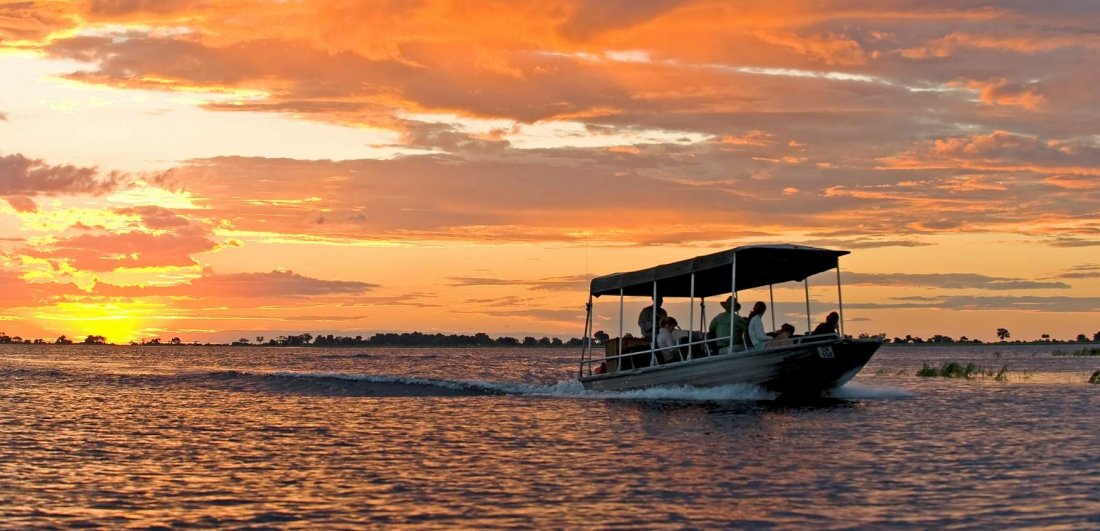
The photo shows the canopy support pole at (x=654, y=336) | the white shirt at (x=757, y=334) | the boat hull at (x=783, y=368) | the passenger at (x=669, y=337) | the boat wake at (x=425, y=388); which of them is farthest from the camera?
the passenger at (x=669, y=337)

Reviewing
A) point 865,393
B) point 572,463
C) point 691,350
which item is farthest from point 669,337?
point 572,463

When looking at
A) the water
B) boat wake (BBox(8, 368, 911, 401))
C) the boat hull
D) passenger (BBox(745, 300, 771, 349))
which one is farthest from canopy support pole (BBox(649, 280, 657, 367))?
passenger (BBox(745, 300, 771, 349))

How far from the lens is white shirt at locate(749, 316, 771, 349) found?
31891 millimetres

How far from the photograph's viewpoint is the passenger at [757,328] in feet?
105

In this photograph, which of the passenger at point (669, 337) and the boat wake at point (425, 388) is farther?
the passenger at point (669, 337)

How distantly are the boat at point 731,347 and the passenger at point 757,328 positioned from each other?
0.61 ft

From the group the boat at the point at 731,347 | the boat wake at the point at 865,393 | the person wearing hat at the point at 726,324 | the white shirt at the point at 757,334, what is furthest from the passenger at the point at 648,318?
the boat wake at the point at 865,393

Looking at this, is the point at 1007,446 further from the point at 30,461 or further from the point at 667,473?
the point at 30,461

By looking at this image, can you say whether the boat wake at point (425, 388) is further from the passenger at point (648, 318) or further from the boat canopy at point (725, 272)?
the boat canopy at point (725, 272)

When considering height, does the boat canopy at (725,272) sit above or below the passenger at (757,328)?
above

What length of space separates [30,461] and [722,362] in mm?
18141

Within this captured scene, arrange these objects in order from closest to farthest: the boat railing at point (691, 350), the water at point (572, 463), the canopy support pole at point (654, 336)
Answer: the water at point (572, 463)
the boat railing at point (691, 350)
the canopy support pole at point (654, 336)

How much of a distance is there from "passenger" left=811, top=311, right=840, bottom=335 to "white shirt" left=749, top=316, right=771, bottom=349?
145 cm

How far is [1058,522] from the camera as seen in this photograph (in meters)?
13.7
